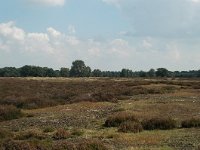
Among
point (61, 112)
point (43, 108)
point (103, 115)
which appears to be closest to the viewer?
point (103, 115)

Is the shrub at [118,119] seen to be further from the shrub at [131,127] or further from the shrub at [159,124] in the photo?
the shrub at [159,124]

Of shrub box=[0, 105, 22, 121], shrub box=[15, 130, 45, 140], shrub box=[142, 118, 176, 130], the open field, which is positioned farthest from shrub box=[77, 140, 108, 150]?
shrub box=[0, 105, 22, 121]

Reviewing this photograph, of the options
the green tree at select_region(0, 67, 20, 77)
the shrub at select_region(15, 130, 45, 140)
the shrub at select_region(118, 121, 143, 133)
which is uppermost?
the green tree at select_region(0, 67, 20, 77)

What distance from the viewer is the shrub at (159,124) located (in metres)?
23.1

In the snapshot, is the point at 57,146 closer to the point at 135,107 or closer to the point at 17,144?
the point at 17,144

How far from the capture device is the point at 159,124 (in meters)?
23.4

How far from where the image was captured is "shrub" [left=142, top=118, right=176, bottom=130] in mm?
23109

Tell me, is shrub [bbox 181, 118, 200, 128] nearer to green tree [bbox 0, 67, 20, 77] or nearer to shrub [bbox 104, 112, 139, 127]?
shrub [bbox 104, 112, 139, 127]

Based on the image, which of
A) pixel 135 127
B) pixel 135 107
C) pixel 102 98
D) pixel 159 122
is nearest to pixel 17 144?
pixel 135 127

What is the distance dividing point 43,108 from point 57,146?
2188 cm

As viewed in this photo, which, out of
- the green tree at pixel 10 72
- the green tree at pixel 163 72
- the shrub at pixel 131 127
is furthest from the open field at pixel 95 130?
the green tree at pixel 10 72

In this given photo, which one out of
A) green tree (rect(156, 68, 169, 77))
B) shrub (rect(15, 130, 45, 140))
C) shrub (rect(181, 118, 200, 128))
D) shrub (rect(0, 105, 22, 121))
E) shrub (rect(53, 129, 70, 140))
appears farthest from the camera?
green tree (rect(156, 68, 169, 77))

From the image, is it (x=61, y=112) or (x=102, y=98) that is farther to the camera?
(x=102, y=98)

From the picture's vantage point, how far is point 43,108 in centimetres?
3797
